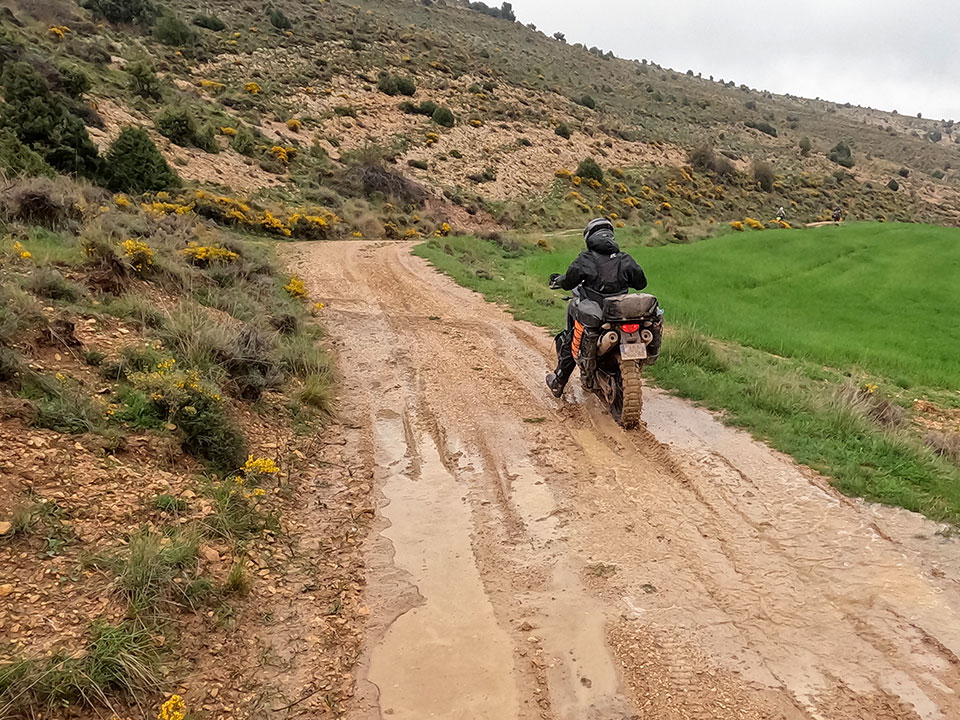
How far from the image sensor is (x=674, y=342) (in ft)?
31.6

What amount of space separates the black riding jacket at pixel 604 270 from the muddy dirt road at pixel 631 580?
1431 mm

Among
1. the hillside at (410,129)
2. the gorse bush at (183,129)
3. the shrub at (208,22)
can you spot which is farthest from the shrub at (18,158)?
the shrub at (208,22)

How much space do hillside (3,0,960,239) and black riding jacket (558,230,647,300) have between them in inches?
677

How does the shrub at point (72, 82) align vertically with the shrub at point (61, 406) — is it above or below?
above

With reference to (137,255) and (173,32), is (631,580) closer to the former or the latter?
(137,255)

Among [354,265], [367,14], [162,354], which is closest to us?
[162,354]

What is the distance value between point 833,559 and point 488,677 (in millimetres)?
2666

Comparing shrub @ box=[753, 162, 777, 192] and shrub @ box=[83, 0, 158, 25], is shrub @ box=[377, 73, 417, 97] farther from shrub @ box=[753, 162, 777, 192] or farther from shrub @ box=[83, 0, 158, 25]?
shrub @ box=[753, 162, 777, 192]

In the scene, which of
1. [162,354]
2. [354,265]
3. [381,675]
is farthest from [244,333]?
[354,265]

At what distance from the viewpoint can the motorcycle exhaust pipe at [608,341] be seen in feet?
22.6

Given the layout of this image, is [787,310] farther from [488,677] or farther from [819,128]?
[819,128]

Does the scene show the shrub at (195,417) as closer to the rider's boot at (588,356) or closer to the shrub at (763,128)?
the rider's boot at (588,356)

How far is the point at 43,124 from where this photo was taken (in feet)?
50.8

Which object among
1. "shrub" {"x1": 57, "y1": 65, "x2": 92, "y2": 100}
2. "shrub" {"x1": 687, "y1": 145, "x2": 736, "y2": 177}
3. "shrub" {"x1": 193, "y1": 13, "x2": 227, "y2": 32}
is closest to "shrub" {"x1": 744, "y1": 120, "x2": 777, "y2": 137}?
"shrub" {"x1": 687, "y1": 145, "x2": 736, "y2": 177}
